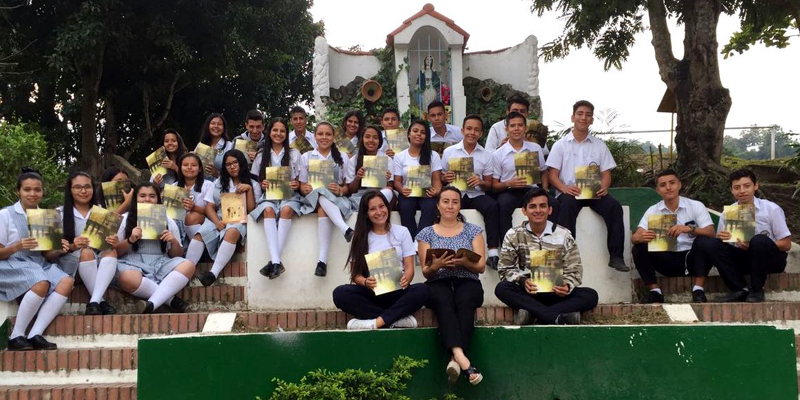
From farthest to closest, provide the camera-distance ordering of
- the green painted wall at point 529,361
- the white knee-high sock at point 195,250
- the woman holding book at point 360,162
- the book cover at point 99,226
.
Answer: the woman holding book at point 360,162, the white knee-high sock at point 195,250, the book cover at point 99,226, the green painted wall at point 529,361

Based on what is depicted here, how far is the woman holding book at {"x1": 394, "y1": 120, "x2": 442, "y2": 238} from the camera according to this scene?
6863mm

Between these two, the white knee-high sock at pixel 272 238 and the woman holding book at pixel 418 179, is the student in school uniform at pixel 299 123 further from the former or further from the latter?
the white knee-high sock at pixel 272 238

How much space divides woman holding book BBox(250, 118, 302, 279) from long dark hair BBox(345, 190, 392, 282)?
90 cm

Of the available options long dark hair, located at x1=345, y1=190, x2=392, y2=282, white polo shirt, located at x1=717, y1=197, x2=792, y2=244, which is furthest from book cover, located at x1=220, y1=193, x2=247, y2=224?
white polo shirt, located at x1=717, y1=197, x2=792, y2=244

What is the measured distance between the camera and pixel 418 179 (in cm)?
690

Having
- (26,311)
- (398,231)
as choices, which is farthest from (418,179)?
(26,311)

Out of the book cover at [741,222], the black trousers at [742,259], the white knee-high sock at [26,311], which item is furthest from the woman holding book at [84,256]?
the book cover at [741,222]

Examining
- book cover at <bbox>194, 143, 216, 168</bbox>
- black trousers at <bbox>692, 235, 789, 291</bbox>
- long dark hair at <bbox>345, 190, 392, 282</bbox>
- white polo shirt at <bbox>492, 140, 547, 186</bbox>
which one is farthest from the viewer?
book cover at <bbox>194, 143, 216, 168</bbox>

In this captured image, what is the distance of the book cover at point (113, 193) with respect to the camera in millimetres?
7016

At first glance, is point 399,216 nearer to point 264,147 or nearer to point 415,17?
point 264,147

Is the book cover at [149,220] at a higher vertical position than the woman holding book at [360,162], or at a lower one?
lower

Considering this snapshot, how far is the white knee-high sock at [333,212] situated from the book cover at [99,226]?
1.55 meters

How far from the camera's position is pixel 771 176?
12.7 m

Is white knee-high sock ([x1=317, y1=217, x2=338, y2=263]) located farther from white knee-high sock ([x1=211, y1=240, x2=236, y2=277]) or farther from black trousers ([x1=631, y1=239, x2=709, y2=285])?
black trousers ([x1=631, y1=239, x2=709, y2=285])
